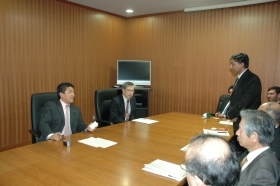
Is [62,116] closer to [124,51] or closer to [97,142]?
[97,142]

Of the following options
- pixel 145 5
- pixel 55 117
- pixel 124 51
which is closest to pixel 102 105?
pixel 55 117

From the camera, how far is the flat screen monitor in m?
5.39

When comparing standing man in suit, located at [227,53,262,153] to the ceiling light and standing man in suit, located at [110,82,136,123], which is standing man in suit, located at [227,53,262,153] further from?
the ceiling light

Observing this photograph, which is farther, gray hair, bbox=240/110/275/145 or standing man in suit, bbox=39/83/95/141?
standing man in suit, bbox=39/83/95/141

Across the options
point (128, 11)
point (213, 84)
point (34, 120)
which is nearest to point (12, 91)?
point (34, 120)

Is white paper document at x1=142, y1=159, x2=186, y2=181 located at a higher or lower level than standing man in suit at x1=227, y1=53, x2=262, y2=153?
lower

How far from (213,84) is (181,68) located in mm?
815

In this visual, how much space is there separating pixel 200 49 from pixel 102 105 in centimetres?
270

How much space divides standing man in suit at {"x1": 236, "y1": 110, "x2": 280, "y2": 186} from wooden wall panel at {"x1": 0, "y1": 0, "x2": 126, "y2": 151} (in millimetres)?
3681

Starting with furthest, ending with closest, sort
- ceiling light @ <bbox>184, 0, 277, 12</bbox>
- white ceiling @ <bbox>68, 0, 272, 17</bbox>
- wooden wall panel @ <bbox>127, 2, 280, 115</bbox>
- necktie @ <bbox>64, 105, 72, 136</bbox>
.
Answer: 1. white ceiling @ <bbox>68, 0, 272, 17</bbox>
2. wooden wall panel @ <bbox>127, 2, 280, 115</bbox>
3. ceiling light @ <bbox>184, 0, 277, 12</bbox>
4. necktie @ <bbox>64, 105, 72, 136</bbox>

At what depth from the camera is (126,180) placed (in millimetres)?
1411

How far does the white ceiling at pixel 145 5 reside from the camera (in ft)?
14.8

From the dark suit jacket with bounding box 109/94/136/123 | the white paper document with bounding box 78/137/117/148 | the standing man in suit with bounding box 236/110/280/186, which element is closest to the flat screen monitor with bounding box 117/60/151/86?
the dark suit jacket with bounding box 109/94/136/123

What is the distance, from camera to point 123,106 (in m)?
3.49
